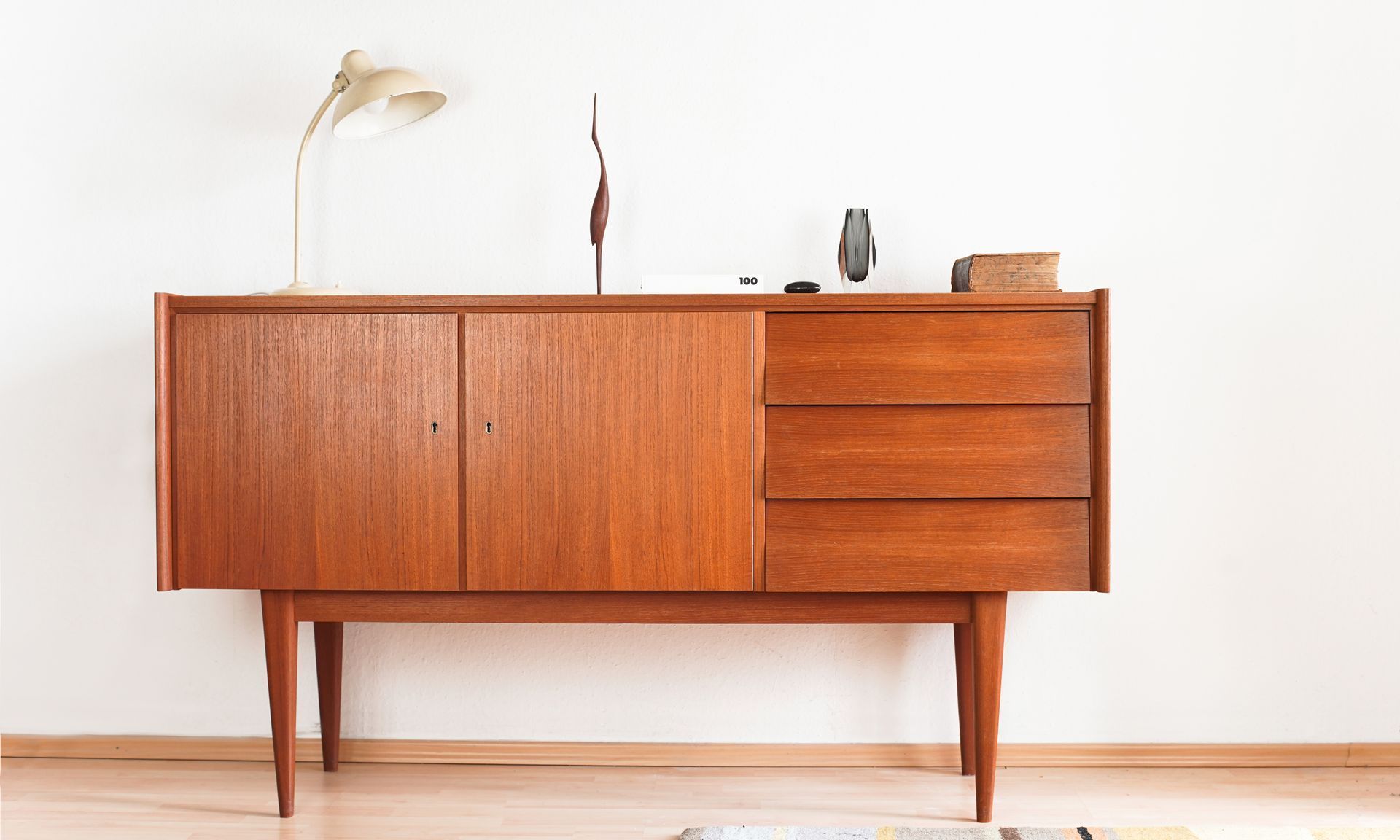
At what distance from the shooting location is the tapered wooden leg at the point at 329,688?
6.57ft

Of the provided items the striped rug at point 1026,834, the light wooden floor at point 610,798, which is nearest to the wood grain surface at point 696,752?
the light wooden floor at point 610,798

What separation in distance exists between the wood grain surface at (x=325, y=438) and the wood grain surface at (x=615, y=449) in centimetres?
8

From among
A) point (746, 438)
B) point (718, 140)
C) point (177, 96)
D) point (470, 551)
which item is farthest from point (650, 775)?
point (177, 96)

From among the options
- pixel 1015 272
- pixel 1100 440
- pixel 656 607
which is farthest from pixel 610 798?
pixel 1015 272

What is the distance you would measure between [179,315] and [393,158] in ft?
2.05

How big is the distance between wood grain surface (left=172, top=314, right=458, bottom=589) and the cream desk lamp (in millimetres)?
183

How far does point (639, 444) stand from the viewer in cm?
166

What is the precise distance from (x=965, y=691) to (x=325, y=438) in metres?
1.36

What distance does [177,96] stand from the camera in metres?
2.11

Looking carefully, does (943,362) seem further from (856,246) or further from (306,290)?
(306,290)

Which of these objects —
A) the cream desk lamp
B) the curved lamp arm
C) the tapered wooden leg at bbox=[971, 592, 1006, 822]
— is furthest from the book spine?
the curved lamp arm

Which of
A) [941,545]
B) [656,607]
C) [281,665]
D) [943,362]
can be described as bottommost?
[281,665]

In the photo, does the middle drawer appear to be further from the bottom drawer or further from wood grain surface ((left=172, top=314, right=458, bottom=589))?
wood grain surface ((left=172, top=314, right=458, bottom=589))

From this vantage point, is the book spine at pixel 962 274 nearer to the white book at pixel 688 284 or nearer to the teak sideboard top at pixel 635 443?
the teak sideboard top at pixel 635 443
